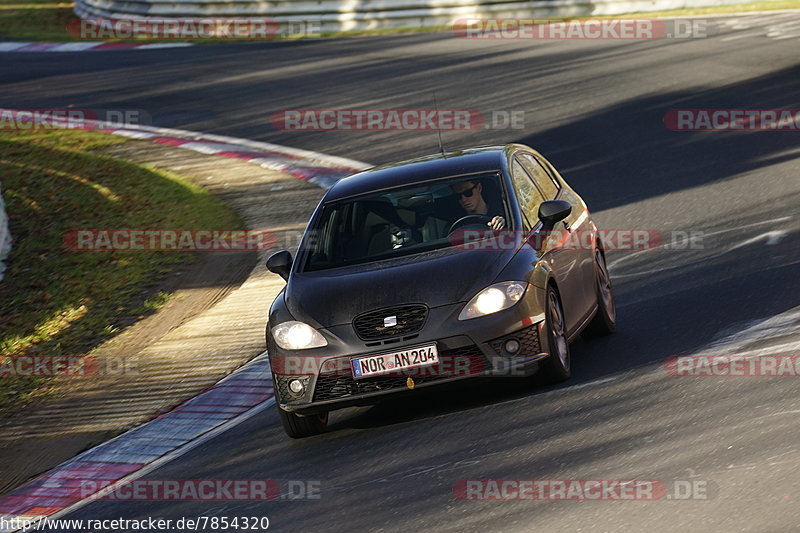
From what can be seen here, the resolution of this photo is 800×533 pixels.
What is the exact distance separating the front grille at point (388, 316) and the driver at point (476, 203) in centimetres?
116

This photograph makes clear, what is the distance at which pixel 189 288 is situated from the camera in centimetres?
1421

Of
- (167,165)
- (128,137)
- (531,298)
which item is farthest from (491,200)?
(128,137)

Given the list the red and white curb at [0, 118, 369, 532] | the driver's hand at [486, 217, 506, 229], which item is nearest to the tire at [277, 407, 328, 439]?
the red and white curb at [0, 118, 369, 532]

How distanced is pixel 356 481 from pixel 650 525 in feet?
6.64

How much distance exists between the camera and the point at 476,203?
31.0 feet

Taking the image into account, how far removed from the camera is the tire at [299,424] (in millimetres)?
8691

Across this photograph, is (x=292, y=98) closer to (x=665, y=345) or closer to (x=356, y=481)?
(x=665, y=345)

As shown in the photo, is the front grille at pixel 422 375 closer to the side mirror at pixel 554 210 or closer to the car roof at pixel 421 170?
the side mirror at pixel 554 210

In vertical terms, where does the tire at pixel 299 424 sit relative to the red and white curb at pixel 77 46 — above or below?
above

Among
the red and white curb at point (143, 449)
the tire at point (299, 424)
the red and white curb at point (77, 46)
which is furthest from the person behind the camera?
the red and white curb at point (77, 46)

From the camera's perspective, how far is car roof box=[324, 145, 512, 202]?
9672 millimetres

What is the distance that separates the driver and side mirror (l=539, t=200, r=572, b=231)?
0.95 ft

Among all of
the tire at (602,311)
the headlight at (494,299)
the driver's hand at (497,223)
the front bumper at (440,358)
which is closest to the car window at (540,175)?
the tire at (602,311)

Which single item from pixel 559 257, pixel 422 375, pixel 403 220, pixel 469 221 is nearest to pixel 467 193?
pixel 469 221
